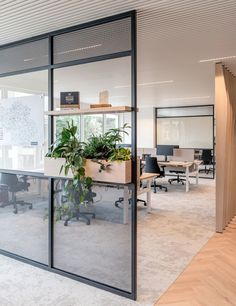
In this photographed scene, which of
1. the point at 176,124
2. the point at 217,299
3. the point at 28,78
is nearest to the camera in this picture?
the point at 217,299

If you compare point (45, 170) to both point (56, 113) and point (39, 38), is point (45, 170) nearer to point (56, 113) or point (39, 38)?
point (56, 113)

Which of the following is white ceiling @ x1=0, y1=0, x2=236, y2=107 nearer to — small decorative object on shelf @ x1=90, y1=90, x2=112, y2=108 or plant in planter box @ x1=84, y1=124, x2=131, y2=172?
small decorative object on shelf @ x1=90, y1=90, x2=112, y2=108

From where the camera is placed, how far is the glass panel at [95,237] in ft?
9.28

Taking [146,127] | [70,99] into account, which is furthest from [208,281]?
[146,127]

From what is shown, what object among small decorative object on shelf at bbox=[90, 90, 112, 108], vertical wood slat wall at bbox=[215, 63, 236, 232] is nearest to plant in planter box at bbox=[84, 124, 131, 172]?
small decorative object on shelf at bbox=[90, 90, 112, 108]

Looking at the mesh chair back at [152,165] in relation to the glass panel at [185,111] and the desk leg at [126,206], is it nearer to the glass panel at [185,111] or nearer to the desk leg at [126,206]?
the glass panel at [185,111]

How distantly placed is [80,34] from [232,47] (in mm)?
1999

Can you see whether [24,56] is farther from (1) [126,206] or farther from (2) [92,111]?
(1) [126,206]

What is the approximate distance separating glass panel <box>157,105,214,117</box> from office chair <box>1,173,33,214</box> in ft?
27.9

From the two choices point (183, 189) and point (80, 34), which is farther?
point (183, 189)

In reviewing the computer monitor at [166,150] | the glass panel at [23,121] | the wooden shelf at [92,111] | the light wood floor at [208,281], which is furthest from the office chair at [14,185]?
the computer monitor at [166,150]

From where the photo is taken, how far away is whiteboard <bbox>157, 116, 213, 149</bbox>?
10.6 meters

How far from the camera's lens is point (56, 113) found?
3018 mm

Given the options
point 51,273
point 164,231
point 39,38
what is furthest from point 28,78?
point 164,231
